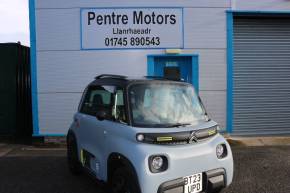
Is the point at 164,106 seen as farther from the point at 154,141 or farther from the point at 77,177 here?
the point at 77,177

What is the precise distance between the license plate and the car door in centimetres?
121

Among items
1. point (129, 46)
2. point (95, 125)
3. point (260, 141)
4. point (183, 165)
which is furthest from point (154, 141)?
point (260, 141)

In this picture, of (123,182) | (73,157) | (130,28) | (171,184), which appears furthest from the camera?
(130,28)

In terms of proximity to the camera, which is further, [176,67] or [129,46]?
[176,67]

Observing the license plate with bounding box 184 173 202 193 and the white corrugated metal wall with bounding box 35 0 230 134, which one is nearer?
the license plate with bounding box 184 173 202 193

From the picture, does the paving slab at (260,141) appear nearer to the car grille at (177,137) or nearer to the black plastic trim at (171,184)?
the car grille at (177,137)

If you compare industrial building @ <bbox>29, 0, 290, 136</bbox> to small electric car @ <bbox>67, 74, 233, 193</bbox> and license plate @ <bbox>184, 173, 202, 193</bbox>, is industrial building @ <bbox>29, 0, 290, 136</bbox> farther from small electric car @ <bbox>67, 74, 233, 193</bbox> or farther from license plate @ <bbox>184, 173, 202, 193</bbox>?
license plate @ <bbox>184, 173, 202, 193</bbox>

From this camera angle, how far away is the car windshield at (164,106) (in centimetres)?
451

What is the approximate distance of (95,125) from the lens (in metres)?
5.19

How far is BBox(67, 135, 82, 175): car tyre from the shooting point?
20.1 feet

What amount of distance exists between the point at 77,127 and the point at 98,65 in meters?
3.64

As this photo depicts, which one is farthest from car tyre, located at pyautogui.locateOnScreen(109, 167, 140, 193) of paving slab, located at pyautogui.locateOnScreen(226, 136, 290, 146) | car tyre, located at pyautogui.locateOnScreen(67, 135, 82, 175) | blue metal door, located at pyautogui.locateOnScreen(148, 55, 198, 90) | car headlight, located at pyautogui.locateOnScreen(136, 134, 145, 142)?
paving slab, located at pyautogui.locateOnScreen(226, 136, 290, 146)

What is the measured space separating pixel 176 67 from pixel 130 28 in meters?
1.65

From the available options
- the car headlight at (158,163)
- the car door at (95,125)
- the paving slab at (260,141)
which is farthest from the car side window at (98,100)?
the paving slab at (260,141)
